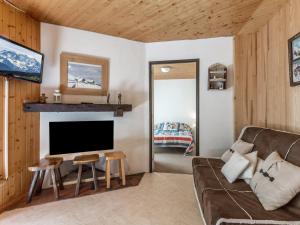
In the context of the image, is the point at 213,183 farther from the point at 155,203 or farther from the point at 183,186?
the point at 183,186

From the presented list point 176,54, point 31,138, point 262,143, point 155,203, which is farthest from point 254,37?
point 31,138

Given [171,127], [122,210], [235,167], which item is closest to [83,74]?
[122,210]

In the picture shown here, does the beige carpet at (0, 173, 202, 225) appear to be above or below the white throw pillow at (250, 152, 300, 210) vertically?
below

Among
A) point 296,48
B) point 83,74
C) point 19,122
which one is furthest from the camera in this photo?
point 83,74

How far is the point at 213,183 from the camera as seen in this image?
6.27ft

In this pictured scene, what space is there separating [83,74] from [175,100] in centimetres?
391

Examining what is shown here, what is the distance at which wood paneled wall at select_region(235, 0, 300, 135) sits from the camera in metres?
2.15

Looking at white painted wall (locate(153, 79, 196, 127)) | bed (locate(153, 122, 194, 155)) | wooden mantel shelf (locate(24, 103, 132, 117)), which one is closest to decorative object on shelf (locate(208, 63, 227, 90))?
wooden mantel shelf (locate(24, 103, 132, 117))

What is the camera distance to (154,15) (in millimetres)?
2660

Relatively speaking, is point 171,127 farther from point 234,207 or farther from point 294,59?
point 234,207

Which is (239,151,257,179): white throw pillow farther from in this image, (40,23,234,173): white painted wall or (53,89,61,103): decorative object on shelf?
(53,89,61,103): decorative object on shelf

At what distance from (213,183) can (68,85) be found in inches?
98.4

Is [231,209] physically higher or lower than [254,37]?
lower

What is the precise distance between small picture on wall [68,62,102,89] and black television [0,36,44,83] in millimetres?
511
